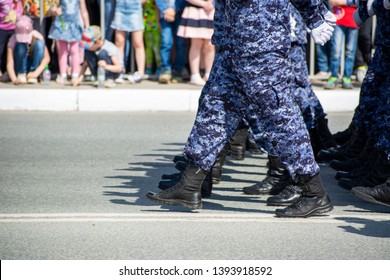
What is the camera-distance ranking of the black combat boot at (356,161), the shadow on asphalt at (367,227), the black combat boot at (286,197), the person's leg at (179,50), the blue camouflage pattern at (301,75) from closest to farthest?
the shadow on asphalt at (367,227), the black combat boot at (286,197), the black combat boot at (356,161), the blue camouflage pattern at (301,75), the person's leg at (179,50)

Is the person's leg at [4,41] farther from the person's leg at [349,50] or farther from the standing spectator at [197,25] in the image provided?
the person's leg at [349,50]

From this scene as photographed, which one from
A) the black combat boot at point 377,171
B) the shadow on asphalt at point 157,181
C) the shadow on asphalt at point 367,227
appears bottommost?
the shadow on asphalt at point 157,181

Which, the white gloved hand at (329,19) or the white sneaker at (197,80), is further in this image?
the white sneaker at (197,80)

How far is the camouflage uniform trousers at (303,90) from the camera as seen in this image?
26.7ft

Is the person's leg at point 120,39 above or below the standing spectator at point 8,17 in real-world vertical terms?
below

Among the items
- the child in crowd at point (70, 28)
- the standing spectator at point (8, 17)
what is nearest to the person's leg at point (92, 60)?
the child in crowd at point (70, 28)

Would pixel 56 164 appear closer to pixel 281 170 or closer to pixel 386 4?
pixel 281 170

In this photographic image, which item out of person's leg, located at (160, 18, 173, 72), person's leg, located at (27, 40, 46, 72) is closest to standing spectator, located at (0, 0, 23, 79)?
person's leg, located at (27, 40, 46, 72)

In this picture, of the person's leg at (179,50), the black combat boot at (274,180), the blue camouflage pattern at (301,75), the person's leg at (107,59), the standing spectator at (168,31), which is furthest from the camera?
the person's leg at (179,50)

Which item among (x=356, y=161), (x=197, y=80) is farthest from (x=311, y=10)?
(x=197, y=80)

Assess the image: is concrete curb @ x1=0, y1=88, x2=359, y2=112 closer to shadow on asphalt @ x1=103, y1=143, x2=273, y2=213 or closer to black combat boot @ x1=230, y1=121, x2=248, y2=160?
shadow on asphalt @ x1=103, y1=143, x2=273, y2=213

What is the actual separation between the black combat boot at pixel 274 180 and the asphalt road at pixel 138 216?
9 centimetres

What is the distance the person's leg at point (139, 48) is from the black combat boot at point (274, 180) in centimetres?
640

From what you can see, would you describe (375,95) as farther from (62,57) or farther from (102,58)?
(62,57)
